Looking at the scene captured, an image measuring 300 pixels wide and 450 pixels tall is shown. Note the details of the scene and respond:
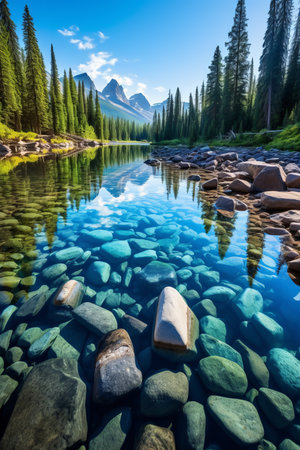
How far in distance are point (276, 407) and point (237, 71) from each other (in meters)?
34.5

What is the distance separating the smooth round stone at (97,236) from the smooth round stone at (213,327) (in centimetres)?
202

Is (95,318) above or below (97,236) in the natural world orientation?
below

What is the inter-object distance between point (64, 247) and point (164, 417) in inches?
99.1

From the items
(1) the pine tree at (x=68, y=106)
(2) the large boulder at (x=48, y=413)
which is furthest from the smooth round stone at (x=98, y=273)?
(1) the pine tree at (x=68, y=106)

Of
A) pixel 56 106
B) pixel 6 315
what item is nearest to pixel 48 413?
pixel 6 315

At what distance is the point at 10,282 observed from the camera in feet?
7.61

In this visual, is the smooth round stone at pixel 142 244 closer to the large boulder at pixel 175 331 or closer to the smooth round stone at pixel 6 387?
the large boulder at pixel 175 331

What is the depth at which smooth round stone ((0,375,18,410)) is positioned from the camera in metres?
1.26

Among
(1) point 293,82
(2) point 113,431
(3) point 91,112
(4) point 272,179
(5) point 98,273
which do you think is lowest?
(2) point 113,431

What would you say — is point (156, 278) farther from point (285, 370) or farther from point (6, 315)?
point (6, 315)

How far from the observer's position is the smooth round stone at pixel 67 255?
109 inches

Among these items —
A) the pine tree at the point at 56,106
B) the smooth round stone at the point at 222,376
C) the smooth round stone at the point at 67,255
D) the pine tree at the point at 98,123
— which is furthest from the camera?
the pine tree at the point at 98,123

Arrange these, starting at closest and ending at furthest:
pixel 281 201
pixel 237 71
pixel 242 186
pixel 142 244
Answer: pixel 142 244 → pixel 281 201 → pixel 242 186 → pixel 237 71

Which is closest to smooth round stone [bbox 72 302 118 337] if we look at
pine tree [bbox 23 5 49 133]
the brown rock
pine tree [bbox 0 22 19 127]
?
the brown rock
